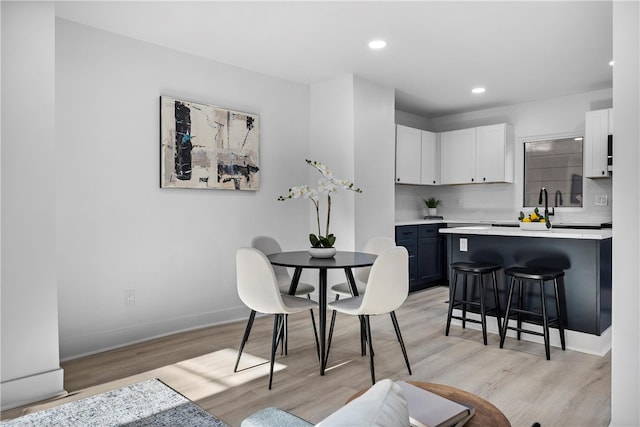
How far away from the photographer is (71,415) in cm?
228

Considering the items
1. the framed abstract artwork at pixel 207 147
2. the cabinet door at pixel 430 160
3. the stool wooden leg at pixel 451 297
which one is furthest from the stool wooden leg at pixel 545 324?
the cabinet door at pixel 430 160

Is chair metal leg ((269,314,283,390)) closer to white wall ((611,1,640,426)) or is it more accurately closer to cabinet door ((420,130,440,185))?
white wall ((611,1,640,426))

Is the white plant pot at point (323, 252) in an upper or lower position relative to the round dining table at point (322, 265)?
upper

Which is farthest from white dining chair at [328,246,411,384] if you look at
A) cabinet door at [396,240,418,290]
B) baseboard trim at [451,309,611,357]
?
cabinet door at [396,240,418,290]

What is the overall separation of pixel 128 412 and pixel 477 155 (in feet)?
17.9

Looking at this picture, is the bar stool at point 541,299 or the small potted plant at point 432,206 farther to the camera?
the small potted plant at point 432,206

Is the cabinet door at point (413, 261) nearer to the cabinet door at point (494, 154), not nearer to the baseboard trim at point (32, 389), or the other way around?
the cabinet door at point (494, 154)

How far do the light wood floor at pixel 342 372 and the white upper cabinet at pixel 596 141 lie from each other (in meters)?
2.78

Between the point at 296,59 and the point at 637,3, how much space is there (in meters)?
2.82

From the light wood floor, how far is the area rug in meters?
0.15

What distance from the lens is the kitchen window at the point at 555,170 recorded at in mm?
5672

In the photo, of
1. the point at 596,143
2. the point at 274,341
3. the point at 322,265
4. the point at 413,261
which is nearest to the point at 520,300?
the point at 322,265

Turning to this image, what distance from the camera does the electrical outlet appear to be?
361 centimetres

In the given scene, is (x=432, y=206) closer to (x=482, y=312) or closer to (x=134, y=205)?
(x=482, y=312)
